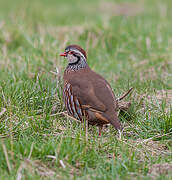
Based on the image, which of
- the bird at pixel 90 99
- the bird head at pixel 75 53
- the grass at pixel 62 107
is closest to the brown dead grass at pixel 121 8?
the grass at pixel 62 107

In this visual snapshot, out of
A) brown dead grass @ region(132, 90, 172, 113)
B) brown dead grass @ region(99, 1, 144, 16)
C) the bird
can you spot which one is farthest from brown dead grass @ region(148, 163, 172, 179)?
brown dead grass @ region(99, 1, 144, 16)

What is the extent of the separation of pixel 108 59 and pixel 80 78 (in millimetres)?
2771

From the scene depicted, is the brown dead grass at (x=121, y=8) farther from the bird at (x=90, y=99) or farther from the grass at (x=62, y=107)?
the bird at (x=90, y=99)

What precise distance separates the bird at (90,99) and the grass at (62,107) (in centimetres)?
15

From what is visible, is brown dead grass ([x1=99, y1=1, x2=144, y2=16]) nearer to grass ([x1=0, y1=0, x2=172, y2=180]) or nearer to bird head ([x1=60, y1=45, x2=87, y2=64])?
grass ([x1=0, y1=0, x2=172, y2=180])

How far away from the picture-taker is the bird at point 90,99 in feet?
14.2

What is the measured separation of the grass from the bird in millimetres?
150

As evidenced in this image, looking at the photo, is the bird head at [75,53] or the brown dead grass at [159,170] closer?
the brown dead grass at [159,170]

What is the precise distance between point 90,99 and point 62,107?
76 centimetres

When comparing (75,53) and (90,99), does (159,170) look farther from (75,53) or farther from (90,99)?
(75,53)

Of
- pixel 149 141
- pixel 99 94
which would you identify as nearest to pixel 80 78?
pixel 99 94

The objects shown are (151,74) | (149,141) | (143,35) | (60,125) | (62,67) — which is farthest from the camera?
(143,35)

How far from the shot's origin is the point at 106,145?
157 inches

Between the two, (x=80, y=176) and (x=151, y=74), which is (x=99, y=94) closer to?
(x=80, y=176)
